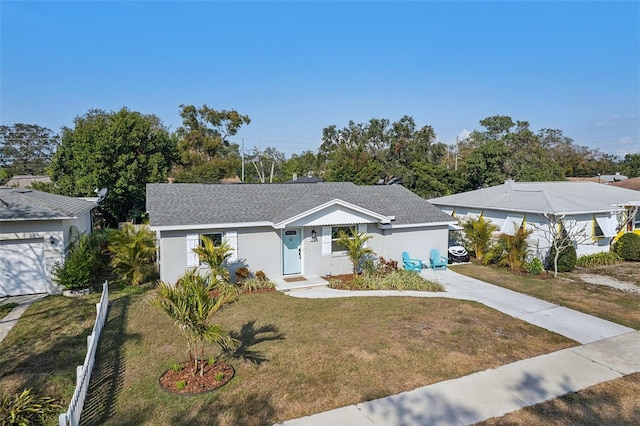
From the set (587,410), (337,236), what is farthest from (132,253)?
(587,410)

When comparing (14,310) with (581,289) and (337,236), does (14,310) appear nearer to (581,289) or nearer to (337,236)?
(337,236)

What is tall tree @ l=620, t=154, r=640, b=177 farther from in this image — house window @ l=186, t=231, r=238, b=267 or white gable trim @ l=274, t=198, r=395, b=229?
house window @ l=186, t=231, r=238, b=267

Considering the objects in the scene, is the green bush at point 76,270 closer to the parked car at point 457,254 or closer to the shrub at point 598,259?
the parked car at point 457,254

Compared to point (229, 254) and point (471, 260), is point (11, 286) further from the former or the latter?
point (471, 260)

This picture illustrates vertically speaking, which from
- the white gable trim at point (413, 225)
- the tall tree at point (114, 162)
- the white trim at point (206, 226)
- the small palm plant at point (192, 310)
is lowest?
the small palm plant at point (192, 310)

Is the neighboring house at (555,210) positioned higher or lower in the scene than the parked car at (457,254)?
higher

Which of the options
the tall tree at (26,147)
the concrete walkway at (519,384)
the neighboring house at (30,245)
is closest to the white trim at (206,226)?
the neighboring house at (30,245)
